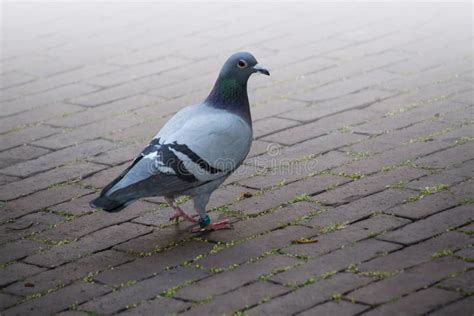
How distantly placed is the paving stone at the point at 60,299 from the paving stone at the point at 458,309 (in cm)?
131

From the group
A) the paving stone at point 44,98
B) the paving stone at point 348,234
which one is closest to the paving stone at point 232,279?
the paving stone at point 348,234

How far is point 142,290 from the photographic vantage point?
3.91m

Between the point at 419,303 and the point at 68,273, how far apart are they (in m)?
1.47

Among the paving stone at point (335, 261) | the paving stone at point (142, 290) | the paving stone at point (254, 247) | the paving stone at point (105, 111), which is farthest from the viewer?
the paving stone at point (105, 111)

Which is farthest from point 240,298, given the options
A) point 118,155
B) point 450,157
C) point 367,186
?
point 118,155

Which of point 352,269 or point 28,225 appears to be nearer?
point 352,269

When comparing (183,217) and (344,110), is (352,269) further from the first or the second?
(344,110)

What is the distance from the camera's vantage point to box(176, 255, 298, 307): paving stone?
3.84 m

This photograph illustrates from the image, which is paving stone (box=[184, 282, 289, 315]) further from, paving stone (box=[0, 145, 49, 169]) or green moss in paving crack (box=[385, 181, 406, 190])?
paving stone (box=[0, 145, 49, 169])

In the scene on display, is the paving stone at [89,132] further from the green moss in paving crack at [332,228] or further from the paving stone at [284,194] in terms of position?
the green moss in paving crack at [332,228]

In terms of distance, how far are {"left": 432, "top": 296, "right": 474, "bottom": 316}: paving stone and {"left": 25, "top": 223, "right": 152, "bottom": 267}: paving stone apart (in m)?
1.54

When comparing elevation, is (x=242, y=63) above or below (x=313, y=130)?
above

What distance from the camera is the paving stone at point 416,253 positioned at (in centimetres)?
395

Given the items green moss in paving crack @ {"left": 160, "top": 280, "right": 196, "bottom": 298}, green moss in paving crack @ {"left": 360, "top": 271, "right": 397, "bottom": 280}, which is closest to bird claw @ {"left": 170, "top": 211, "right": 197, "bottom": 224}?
green moss in paving crack @ {"left": 160, "top": 280, "right": 196, "bottom": 298}
